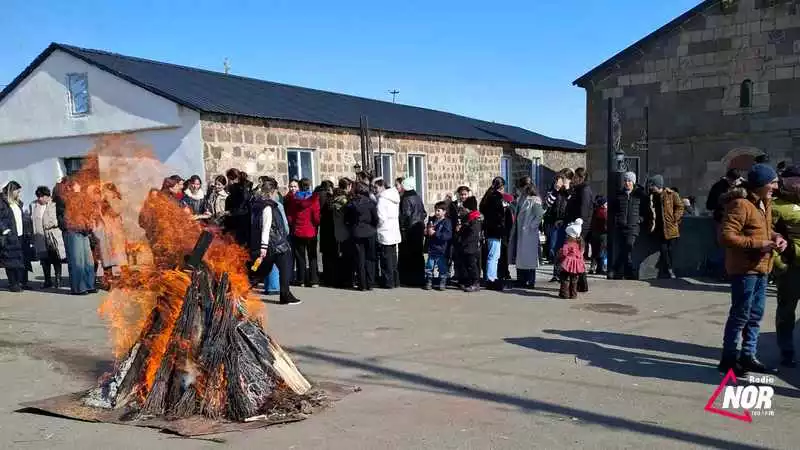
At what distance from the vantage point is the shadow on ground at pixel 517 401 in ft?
14.4

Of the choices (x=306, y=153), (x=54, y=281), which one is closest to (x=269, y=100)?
(x=306, y=153)

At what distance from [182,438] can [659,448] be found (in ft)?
10.9

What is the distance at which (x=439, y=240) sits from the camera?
35.5ft

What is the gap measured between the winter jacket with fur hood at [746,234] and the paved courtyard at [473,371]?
1043mm

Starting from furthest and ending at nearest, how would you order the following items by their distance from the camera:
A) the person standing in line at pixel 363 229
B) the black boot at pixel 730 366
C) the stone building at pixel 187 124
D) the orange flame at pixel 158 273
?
the stone building at pixel 187 124 < the person standing in line at pixel 363 229 < the black boot at pixel 730 366 < the orange flame at pixel 158 273

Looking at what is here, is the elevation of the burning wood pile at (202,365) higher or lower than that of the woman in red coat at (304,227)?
lower

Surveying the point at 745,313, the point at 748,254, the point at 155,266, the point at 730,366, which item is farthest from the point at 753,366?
the point at 155,266

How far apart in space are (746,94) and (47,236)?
1665cm

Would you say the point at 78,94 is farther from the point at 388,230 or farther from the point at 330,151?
the point at 388,230

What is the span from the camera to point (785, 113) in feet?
52.5

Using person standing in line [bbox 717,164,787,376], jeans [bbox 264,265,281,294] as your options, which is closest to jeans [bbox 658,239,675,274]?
person standing in line [bbox 717,164,787,376]

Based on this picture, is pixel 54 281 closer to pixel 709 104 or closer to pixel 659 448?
pixel 659 448

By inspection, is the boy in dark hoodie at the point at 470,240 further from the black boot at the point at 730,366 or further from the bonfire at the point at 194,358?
the bonfire at the point at 194,358

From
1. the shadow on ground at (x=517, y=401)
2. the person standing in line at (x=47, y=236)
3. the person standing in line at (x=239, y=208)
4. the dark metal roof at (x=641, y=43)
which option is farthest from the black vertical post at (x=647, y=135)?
the person standing in line at (x=47, y=236)
